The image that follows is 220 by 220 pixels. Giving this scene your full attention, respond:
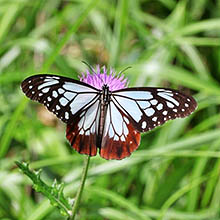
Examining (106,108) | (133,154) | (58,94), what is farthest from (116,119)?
(133,154)

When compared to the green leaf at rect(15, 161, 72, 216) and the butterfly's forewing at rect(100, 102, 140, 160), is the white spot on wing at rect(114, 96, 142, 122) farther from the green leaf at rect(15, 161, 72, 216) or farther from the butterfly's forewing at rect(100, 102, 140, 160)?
the green leaf at rect(15, 161, 72, 216)

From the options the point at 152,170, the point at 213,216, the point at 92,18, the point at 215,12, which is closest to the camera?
the point at 213,216

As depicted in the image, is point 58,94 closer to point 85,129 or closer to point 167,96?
point 85,129

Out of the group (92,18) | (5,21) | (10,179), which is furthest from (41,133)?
(92,18)

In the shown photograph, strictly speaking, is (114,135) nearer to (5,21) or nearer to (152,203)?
(152,203)

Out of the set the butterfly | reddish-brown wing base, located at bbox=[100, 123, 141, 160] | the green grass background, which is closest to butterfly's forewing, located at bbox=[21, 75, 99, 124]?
the butterfly

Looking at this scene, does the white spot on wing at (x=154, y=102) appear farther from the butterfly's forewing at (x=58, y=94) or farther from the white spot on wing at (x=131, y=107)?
the butterfly's forewing at (x=58, y=94)

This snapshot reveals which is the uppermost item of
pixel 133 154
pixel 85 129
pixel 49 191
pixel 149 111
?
pixel 133 154
